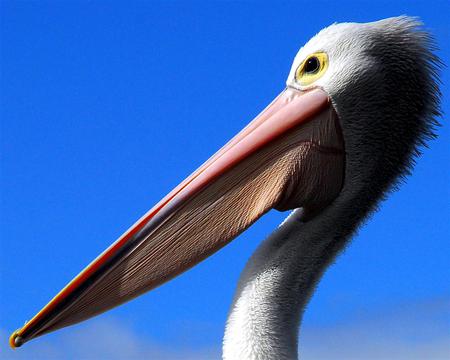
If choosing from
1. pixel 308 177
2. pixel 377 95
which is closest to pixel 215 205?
pixel 308 177

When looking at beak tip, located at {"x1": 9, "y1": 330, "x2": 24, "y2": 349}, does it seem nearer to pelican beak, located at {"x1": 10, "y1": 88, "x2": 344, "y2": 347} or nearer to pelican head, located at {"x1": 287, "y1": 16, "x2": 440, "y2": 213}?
pelican beak, located at {"x1": 10, "y1": 88, "x2": 344, "y2": 347}

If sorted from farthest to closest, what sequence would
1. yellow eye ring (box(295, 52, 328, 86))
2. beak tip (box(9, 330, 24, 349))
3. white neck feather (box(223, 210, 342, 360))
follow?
1. yellow eye ring (box(295, 52, 328, 86))
2. beak tip (box(9, 330, 24, 349))
3. white neck feather (box(223, 210, 342, 360))

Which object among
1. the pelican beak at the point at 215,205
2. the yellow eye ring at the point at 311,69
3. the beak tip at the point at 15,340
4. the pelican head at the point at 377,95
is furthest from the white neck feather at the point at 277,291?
the beak tip at the point at 15,340

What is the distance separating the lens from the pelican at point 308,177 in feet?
16.5

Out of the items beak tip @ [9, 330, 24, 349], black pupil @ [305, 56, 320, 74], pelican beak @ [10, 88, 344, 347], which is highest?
black pupil @ [305, 56, 320, 74]

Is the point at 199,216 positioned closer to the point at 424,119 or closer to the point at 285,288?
the point at 285,288

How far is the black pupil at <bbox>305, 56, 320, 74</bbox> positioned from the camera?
5.27 metres

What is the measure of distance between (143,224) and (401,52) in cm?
207

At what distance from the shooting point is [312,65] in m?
5.30

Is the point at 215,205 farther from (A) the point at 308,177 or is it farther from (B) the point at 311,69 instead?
(B) the point at 311,69

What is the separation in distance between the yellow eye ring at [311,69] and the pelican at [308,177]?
0.01 m

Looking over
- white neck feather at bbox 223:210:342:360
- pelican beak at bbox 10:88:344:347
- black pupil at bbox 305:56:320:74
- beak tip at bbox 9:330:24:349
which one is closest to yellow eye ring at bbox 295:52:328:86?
black pupil at bbox 305:56:320:74

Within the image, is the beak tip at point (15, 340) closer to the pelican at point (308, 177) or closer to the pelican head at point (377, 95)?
the pelican at point (308, 177)

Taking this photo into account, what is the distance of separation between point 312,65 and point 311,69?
3 centimetres
